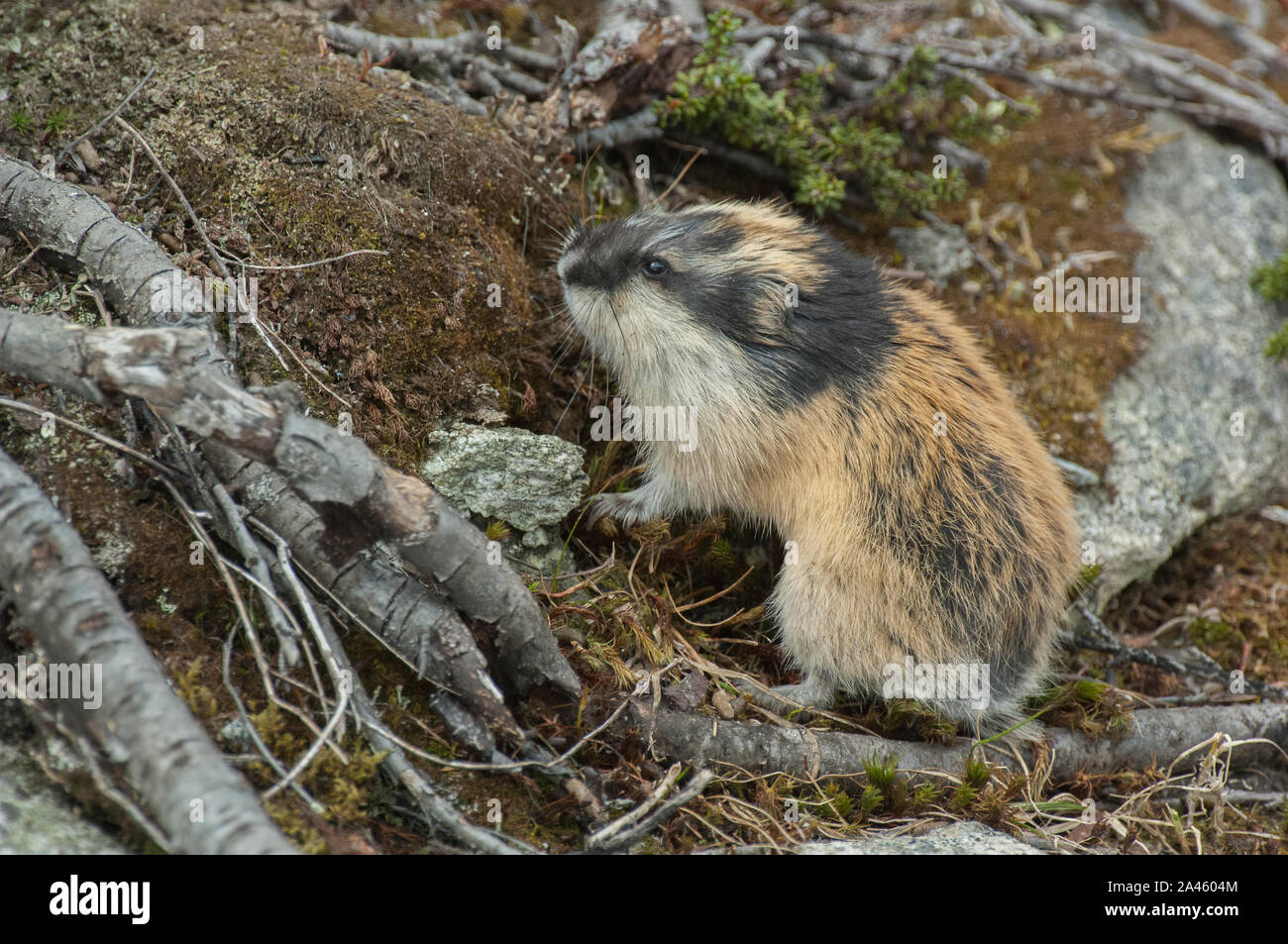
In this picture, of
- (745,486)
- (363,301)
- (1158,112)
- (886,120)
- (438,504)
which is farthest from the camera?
(1158,112)

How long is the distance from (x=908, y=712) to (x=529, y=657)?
7.71 feet

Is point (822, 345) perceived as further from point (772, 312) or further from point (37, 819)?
point (37, 819)

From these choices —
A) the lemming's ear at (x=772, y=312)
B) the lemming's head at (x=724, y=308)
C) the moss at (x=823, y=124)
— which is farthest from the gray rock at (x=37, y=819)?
the moss at (x=823, y=124)

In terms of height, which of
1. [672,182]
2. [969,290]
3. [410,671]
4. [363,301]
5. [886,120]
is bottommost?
[410,671]

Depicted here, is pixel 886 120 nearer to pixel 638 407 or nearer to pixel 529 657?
pixel 638 407

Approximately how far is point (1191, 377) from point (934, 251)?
2262mm

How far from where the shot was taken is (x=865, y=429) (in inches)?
220

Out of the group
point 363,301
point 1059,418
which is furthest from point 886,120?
point 363,301
